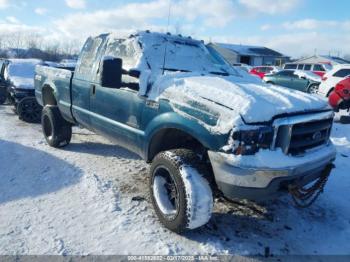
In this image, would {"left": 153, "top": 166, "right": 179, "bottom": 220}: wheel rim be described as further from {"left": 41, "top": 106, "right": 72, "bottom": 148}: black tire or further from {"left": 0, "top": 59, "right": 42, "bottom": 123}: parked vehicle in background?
{"left": 0, "top": 59, "right": 42, "bottom": 123}: parked vehicle in background

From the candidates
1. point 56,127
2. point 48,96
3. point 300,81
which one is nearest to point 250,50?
point 300,81

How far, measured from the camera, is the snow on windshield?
4516 millimetres

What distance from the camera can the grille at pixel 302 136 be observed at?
3.17 metres

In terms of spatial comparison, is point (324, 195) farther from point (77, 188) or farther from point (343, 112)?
point (343, 112)

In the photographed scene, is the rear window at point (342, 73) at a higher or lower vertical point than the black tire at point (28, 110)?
higher

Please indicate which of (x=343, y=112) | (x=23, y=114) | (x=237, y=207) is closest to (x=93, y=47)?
(x=237, y=207)

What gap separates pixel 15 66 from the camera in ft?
38.0

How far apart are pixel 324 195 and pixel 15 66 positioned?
1020 cm

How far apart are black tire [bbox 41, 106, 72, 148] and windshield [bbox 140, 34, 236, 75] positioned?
253cm

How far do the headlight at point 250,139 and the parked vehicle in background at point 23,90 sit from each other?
7.30 meters

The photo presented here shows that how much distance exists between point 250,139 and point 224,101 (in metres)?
0.43

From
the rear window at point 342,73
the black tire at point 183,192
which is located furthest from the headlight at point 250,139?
the rear window at point 342,73

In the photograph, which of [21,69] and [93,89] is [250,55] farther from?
[93,89]

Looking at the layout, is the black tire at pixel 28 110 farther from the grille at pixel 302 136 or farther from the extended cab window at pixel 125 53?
the grille at pixel 302 136
